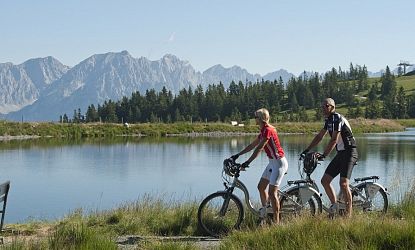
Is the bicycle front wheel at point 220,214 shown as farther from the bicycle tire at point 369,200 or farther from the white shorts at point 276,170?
the bicycle tire at point 369,200

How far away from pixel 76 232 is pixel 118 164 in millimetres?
31388

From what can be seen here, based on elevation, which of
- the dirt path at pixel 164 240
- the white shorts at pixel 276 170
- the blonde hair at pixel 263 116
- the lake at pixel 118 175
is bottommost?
the lake at pixel 118 175

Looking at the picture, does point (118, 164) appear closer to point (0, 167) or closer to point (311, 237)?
point (0, 167)

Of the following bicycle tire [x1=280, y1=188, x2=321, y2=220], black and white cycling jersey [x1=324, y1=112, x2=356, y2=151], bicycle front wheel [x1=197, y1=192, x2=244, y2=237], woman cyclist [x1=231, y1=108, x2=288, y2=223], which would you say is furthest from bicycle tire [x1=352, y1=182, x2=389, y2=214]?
bicycle front wheel [x1=197, y1=192, x2=244, y2=237]

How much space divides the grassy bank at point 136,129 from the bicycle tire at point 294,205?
65.5 meters

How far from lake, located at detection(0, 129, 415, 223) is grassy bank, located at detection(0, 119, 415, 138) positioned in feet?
70.5

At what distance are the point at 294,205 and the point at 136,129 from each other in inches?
2985

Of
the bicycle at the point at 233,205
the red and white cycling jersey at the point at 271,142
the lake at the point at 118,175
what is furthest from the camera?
the lake at the point at 118,175

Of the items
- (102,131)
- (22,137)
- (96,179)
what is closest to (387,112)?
(102,131)

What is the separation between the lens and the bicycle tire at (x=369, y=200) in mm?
11266

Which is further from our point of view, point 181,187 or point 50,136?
point 50,136

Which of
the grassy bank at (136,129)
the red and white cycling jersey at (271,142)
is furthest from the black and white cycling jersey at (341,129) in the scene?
the grassy bank at (136,129)

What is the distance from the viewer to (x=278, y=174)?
10141 mm

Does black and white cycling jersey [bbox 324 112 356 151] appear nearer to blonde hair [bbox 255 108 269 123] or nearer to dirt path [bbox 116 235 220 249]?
blonde hair [bbox 255 108 269 123]
